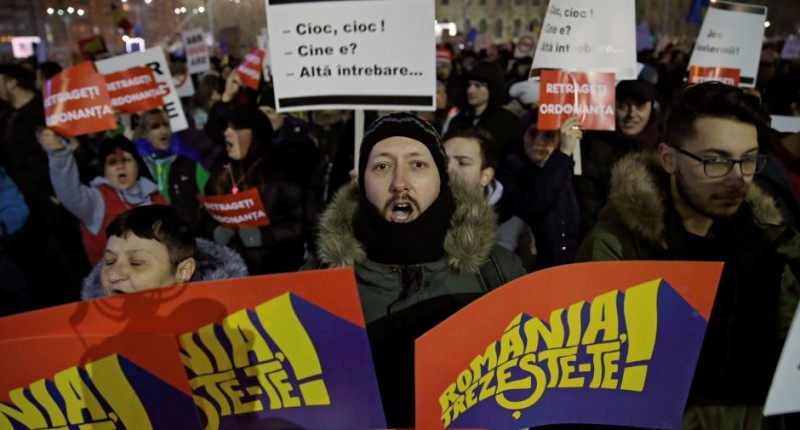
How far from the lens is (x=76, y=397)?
54.2 inches

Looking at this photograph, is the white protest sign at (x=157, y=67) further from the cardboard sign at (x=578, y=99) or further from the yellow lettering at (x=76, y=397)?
the yellow lettering at (x=76, y=397)

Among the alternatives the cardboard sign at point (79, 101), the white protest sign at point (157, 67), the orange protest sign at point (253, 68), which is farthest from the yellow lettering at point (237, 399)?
the orange protest sign at point (253, 68)

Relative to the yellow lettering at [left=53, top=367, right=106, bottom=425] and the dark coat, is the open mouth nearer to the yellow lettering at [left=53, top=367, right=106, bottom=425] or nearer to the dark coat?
the yellow lettering at [left=53, top=367, right=106, bottom=425]

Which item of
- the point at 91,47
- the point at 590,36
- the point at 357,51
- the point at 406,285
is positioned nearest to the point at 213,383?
the point at 406,285

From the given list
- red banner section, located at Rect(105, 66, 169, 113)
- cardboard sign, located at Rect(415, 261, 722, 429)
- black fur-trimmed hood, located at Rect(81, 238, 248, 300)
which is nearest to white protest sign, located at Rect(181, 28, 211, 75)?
red banner section, located at Rect(105, 66, 169, 113)

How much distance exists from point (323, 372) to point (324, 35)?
2021 millimetres

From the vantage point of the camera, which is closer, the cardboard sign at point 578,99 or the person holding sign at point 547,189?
the person holding sign at point 547,189

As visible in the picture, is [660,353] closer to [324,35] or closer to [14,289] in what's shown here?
[324,35]

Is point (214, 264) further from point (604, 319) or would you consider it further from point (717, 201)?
point (717, 201)

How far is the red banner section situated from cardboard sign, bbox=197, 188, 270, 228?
57.8 inches

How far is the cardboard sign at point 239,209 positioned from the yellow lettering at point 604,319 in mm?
2529

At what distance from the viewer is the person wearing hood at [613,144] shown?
4.14 m

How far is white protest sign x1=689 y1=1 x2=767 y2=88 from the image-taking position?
520 centimetres

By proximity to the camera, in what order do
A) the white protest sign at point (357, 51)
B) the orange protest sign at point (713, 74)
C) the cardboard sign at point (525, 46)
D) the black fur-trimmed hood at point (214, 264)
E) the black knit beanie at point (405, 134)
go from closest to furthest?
the black knit beanie at point (405, 134) → the black fur-trimmed hood at point (214, 264) → the white protest sign at point (357, 51) → the orange protest sign at point (713, 74) → the cardboard sign at point (525, 46)
